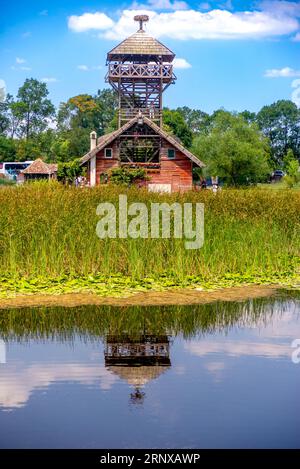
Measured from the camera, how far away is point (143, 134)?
42.0 m

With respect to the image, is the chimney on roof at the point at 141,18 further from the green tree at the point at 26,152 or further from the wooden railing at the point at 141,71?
the green tree at the point at 26,152

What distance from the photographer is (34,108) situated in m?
104

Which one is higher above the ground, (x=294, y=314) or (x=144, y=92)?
(x=144, y=92)

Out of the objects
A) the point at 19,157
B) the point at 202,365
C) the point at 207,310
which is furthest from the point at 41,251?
the point at 19,157

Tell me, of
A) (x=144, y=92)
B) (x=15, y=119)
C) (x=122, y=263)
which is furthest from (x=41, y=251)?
(x=15, y=119)

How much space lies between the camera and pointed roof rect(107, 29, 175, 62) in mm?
47969

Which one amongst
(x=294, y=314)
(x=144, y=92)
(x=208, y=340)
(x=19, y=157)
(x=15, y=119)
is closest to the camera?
(x=208, y=340)

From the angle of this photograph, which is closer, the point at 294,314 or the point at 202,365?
the point at 202,365
